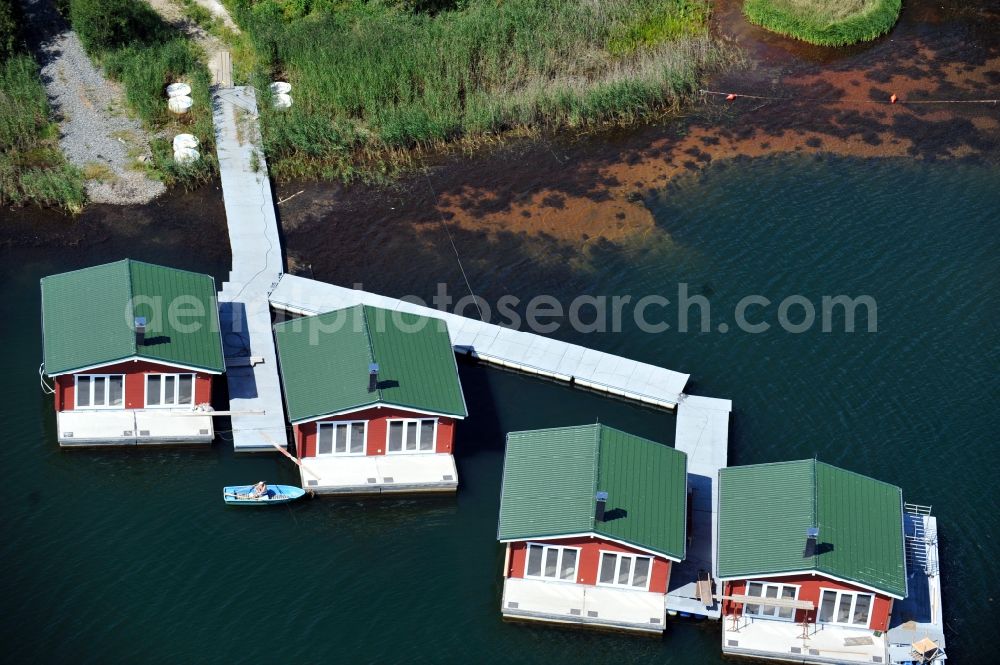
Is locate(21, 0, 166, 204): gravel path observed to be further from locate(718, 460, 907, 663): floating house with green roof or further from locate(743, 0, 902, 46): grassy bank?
locate(743, 0, 902, 46): grassy bank

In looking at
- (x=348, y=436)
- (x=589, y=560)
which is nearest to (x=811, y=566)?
(x=589, y=560)

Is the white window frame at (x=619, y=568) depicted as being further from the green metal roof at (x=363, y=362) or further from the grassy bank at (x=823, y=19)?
the grassy bank at (x=823, y=19)

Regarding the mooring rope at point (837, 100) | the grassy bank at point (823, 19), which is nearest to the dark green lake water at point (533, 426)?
the mooring rope at point (837, 100)

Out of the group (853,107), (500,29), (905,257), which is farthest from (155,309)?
(853,107)

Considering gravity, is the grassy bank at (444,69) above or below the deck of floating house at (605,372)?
above

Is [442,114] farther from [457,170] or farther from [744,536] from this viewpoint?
[744,536]
